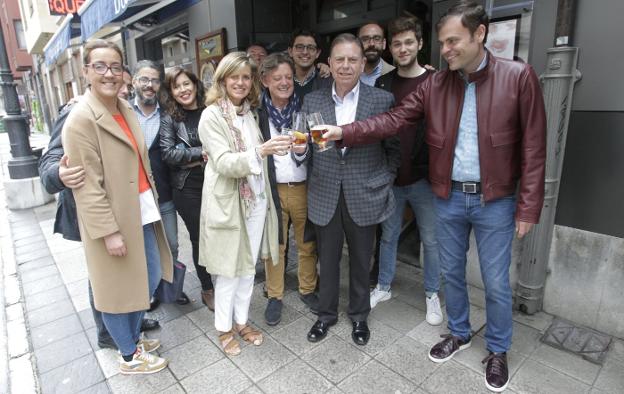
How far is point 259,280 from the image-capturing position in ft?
12.7

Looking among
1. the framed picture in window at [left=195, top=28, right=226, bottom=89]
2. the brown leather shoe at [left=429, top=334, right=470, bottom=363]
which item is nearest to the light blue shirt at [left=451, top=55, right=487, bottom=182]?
the brown leather shoe at [left=429, top=334, right=470, bottom=363]

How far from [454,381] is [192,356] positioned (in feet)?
5.75

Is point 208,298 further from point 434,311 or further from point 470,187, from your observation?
point 470,187

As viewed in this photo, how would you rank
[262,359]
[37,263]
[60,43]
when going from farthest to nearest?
[60,43] < [37,263] < [262,359]

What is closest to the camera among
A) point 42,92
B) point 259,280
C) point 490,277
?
point 490,277

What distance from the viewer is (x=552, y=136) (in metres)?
2.69

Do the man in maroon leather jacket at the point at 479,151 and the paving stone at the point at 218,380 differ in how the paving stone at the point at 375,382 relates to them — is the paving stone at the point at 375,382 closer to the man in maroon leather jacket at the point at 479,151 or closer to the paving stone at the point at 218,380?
the man in maroon leather jacket at the point at 479,151

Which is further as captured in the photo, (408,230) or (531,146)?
(408,230)

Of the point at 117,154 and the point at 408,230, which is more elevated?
the point at 117,154

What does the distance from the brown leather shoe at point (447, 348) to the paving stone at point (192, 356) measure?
144cm

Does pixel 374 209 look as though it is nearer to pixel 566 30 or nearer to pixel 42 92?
pixel 566 30

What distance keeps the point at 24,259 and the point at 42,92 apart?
2576 cm

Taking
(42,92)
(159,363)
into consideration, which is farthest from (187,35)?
(42,92)

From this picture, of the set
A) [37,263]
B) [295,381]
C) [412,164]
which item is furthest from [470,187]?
[37,263]
